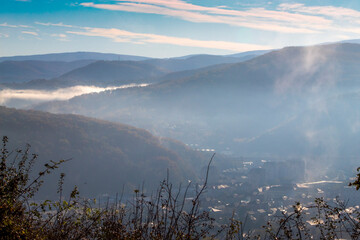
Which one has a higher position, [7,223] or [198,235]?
[7,223]

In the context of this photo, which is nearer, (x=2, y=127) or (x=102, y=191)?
(x=102, y=191)

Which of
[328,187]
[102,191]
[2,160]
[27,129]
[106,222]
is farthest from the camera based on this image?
[27,129]

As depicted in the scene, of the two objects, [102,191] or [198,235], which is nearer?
[198,235]

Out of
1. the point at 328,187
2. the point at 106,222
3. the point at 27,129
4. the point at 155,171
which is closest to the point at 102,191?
Answer: the point at 155,171

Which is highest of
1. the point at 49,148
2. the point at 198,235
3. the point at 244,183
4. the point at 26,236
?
the point at 26,236

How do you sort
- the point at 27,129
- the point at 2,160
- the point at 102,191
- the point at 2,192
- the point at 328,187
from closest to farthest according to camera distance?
the point at 2,192 → the point at 2,160 → the point at 102,191 → the point at 328,187 → the point at 27,129

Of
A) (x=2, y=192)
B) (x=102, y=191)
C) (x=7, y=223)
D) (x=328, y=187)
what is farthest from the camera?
(x=328, y=187)

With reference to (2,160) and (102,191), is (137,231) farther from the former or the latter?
(102,191)

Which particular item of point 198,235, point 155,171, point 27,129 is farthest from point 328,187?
point 198,235

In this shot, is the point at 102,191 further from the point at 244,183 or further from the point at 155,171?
the point at 244,183
